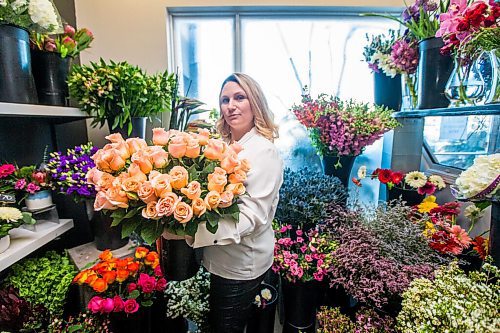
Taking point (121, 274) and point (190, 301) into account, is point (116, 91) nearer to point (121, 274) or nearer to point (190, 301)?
point (121, 274)

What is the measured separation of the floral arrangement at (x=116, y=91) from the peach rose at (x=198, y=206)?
89 cm

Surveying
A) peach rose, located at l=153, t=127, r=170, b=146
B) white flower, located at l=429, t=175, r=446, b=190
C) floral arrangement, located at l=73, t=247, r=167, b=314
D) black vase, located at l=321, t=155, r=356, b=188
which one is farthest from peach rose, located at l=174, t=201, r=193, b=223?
white flower, located at l=429, t=175, r=446, b=190

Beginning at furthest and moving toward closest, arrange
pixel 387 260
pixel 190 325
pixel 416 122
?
pixel 416 122
pixel 190 325
pixel 387 260

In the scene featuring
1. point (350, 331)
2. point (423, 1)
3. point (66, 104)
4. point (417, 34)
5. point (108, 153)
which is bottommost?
point (350, 331)

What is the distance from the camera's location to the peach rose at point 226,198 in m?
0.69

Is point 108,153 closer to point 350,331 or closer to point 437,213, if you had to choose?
point 350,331

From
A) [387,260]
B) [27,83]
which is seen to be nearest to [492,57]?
[387,260]

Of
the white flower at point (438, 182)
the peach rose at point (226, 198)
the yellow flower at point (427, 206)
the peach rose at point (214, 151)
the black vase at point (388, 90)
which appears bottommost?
the yellow flower at point (427, 206)

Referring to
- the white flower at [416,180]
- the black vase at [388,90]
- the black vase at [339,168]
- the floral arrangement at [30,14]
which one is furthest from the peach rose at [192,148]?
the black vase at [388,90]

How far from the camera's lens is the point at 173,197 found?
638mm

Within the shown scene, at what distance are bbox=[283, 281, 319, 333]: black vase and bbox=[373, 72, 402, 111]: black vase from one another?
1.30m

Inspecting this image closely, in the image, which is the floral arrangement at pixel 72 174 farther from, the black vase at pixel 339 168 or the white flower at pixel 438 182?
the white flower at pixel 438 182

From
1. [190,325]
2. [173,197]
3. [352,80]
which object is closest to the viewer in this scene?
[173,197]

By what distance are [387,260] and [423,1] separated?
1301 mm
